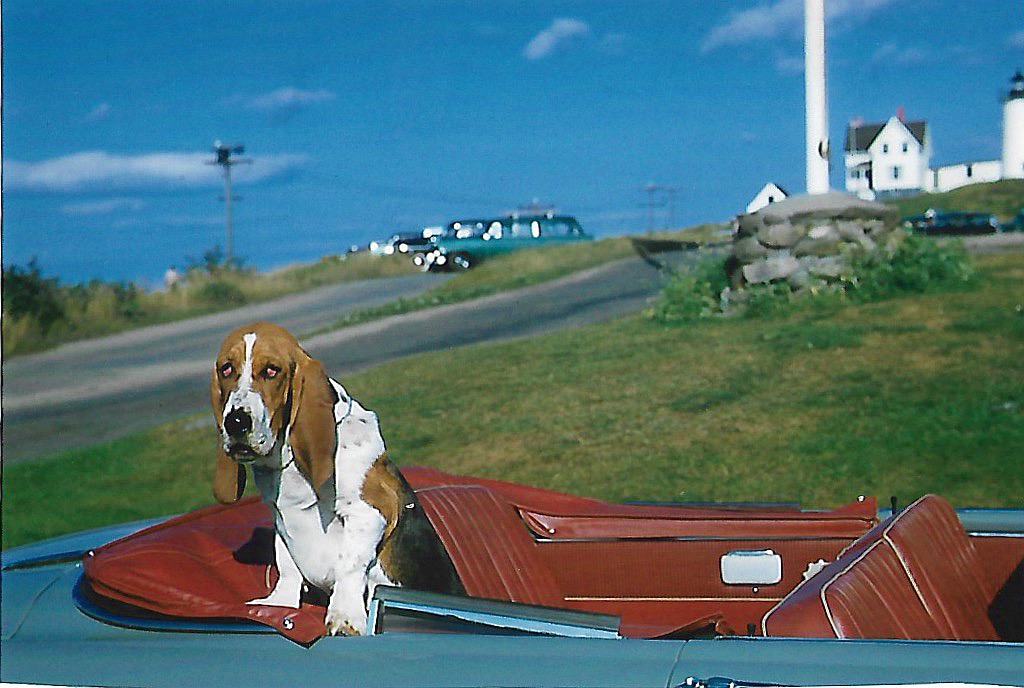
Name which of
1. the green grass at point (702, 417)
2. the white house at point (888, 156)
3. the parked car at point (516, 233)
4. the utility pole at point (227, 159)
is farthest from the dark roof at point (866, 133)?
the utility pole at point (227, 159)

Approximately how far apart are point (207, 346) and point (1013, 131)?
451 centimetres

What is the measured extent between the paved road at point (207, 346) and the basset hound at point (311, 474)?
16.2 feet

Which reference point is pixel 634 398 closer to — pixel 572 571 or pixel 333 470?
pixel 572 571

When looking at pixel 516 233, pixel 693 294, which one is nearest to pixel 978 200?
pixel 693 294

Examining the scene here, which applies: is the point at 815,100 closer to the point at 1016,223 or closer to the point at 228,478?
the point at 1016,223

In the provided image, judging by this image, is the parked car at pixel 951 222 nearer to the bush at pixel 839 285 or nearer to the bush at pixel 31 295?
the bush at pixel 839 285

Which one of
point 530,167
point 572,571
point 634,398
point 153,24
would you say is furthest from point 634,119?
point 572,571

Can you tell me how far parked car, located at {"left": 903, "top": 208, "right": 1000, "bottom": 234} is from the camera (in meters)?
6.93

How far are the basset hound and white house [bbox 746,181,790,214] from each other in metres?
4.87

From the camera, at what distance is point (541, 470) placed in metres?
6.91

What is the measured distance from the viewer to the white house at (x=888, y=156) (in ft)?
22.7

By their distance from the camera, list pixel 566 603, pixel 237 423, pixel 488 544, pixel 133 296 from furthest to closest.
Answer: pixel 133 296 → pixel 566 603 → pixel 488 544 → pixel 237 423

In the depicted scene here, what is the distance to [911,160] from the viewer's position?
6.96 meters

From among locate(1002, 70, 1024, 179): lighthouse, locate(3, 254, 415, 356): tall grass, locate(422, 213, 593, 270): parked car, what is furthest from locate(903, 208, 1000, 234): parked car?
locate(3, 254, 415, 356): tall grass
